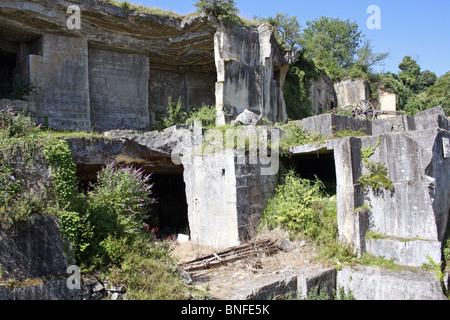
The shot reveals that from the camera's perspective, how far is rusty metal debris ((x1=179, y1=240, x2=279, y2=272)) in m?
7.45

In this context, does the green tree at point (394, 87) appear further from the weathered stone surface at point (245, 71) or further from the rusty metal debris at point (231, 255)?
the rusty metal debris at point (231, 255)

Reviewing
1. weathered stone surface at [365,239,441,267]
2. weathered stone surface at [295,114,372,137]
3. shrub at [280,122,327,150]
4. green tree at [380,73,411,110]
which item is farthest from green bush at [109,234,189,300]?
green tree at [380,73,411,110]

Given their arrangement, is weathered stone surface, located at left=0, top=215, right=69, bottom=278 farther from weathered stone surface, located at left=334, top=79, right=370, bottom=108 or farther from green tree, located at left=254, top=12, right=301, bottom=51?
weathered stone surface, located at left=334, top=79, right=370, bottom=108

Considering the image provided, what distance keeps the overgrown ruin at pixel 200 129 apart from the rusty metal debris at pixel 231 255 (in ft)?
1.67

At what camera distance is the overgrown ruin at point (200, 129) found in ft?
23.9

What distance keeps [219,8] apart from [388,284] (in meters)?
12.3

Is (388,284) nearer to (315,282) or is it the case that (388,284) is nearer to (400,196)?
(315,282)

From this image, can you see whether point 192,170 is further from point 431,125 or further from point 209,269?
point 431,125

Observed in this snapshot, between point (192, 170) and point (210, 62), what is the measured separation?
873 centimetres

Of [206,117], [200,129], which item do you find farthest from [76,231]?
[206,117]

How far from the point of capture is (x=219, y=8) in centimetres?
1484

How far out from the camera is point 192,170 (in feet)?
33.2
